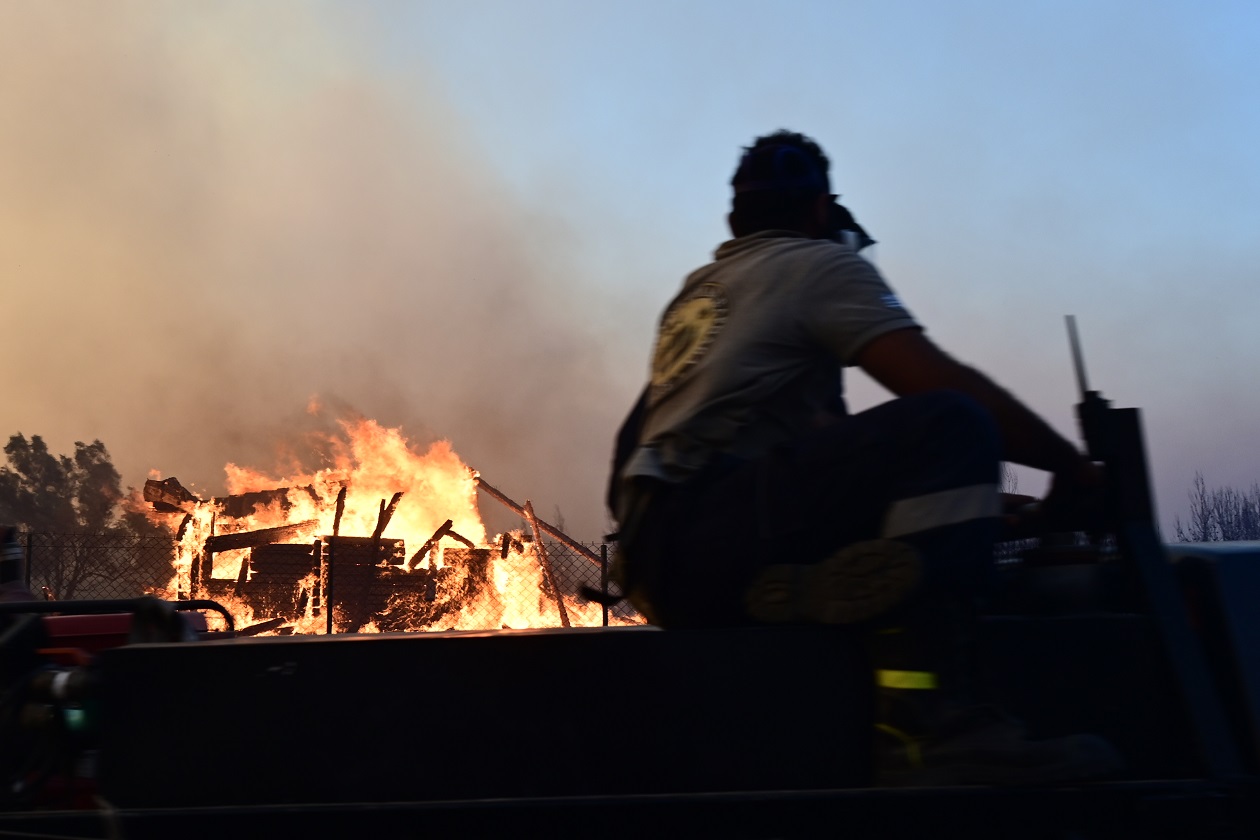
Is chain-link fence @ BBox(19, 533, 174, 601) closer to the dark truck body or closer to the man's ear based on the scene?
the dark truck body

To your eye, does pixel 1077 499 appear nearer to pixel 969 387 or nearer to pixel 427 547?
pixel 969 387

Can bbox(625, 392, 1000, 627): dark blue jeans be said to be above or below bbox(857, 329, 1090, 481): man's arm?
below

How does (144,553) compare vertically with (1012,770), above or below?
above

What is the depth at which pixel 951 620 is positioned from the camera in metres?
1.80

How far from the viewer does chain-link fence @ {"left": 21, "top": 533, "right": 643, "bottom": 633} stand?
1600cm

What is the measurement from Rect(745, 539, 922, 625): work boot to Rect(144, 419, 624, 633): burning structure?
13.9m

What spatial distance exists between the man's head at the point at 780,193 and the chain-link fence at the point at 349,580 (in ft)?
45.4

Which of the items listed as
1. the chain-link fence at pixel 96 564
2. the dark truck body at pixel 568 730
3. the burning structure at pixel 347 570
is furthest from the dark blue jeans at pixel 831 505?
the chain-link fence at pixel 96 564

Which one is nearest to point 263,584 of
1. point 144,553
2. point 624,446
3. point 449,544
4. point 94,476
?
point 144,553

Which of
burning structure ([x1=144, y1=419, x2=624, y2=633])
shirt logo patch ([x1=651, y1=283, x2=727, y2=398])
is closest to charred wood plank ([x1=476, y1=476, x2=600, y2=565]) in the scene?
burning structure ([x1=144, y1=419, x2=624, y2=633])

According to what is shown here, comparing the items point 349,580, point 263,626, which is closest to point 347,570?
point 349,580

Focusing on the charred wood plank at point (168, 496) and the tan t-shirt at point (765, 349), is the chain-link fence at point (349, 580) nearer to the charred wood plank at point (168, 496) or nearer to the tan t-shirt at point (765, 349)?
the charred wood plank at point (168, 496)

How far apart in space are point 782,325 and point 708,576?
52cm

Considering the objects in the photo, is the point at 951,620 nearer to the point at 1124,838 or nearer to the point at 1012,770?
the point at 1012,770
